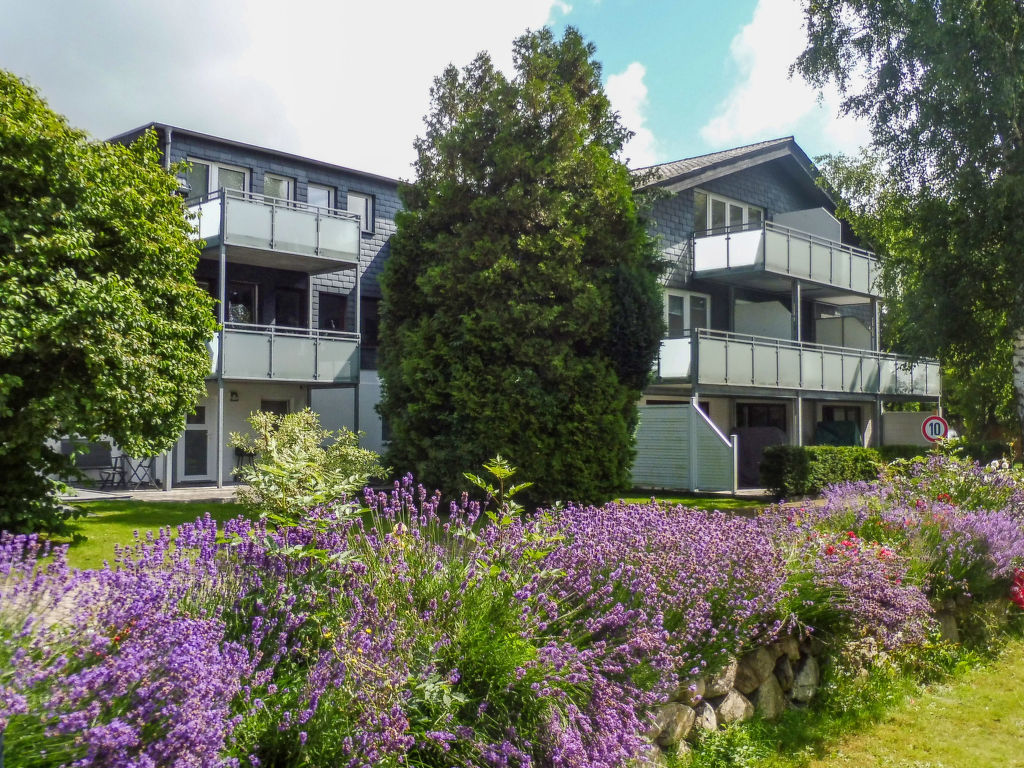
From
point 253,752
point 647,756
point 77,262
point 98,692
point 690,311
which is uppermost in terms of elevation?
point 690,311

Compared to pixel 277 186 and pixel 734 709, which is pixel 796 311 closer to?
pixel 277 186

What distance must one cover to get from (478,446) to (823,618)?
7387 millimetres

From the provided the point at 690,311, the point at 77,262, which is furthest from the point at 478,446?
the point at 690,311

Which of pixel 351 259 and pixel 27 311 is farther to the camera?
pixel 351 259

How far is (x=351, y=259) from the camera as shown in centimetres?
2302

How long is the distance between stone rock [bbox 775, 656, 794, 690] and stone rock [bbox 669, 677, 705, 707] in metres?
0.97

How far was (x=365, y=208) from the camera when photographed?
2648cm

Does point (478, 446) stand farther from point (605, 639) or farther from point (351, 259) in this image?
point (351, 259)

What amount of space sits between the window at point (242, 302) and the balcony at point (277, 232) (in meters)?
0.97

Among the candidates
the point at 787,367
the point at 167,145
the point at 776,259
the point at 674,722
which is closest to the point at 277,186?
the point at 167,145

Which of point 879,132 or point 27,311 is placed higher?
point 879,132

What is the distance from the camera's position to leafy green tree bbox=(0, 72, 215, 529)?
29.5 feet

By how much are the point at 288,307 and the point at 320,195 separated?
3.32m

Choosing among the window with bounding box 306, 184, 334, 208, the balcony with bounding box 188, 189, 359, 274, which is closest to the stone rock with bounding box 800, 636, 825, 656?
the balcony with bounding box 188, 189, 359, 274
